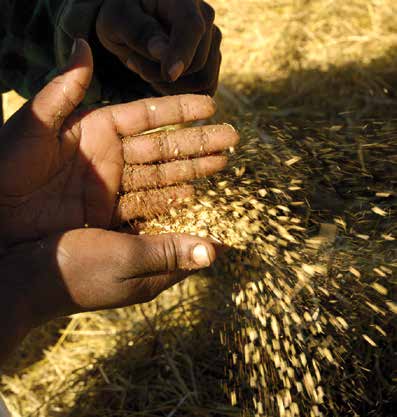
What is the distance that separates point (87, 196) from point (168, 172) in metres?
0.24

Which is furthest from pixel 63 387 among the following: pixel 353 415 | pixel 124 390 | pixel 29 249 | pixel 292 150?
pixel 292 150

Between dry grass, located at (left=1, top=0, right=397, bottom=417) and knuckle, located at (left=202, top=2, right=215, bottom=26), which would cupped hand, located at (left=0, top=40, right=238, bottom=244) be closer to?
dry grass, located at (left=1, top=0, right=397, bottom=417)

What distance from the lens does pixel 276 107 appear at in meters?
2.89

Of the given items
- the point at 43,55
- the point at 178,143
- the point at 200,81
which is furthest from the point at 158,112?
the point at 43,55

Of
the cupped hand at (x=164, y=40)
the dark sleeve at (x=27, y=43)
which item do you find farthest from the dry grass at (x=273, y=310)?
the dark sleeve at (x=27, y=43)

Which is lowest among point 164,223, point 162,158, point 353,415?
point 353,415

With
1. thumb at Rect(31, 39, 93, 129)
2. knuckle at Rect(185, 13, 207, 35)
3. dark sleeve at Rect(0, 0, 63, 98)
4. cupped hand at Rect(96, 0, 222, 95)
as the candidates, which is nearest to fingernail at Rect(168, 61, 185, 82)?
cupped hand at Rect(96, 0, 222, 95)

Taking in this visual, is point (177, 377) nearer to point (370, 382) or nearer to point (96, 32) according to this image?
point (370, 382)

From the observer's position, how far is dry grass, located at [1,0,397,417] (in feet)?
5.07

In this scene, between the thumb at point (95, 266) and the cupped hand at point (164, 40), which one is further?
the cupped hand at point (164, 40)

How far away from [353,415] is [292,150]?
0.79 m

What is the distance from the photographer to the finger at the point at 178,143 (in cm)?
167

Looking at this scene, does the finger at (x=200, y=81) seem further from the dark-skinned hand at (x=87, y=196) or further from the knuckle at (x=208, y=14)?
the dark-skinned hand at (x=87, y=196)

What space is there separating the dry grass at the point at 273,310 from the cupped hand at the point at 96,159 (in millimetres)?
97
